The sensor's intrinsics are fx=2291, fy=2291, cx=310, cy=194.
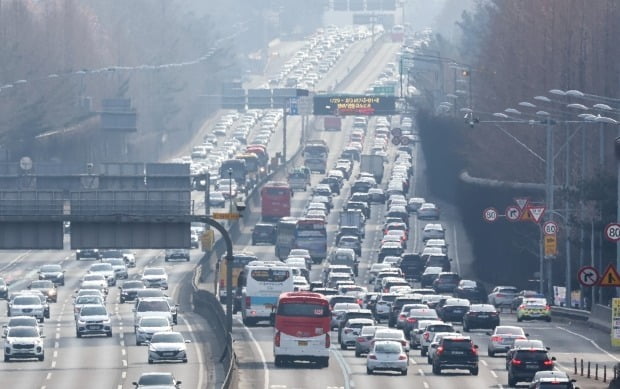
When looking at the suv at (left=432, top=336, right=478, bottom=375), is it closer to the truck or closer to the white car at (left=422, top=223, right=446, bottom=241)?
the white car at (left=422, top=223, right=446, bottom=241)

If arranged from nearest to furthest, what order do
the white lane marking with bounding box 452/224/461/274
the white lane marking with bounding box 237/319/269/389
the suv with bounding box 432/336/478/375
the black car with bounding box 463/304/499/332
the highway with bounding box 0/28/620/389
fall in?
the white lane marking with bounding box 237/319/269/389 → the highway with bounding box 0/28/620/389 → the suv with bounding box 432/336/478/375 → the black car with bounding box 463/304/499/332 → the white lane marking with bounding box 452/224/461/274

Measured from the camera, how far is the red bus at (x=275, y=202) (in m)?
159

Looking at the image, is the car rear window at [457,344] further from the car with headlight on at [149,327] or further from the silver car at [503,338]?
the car with headlight on at [149,327]

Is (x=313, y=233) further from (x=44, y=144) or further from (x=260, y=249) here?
(x=44, y=144)

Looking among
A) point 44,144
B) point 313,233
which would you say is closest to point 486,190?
point 313,233

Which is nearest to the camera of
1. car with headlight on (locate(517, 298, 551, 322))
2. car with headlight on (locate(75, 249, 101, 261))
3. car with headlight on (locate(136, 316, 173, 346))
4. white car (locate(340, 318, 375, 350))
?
white car (locate(340, 318, 375, 350))

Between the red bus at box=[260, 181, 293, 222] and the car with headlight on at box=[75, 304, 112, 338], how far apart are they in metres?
63.9

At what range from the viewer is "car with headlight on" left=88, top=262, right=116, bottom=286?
128 meters

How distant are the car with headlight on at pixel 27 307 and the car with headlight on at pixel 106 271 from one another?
22.6 metres

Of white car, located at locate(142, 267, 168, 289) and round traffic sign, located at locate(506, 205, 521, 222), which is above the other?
round traffic sign, located at locate(506, 205, 521, 222)

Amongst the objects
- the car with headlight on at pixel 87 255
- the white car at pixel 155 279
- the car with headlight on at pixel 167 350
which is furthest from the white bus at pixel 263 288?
the car with headlight on at pixel 87 255

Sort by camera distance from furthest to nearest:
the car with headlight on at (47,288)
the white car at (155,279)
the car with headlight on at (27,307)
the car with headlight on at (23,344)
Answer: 1. the white car at (155,279)
2. the car with headlight on at (47,288)
3. the car with headlight on at (27,307)
4. the car with headlight on at (23,344)

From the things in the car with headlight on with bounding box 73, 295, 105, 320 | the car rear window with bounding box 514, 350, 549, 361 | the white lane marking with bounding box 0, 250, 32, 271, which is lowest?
the white lane marking with bounding box 0, 250, 32, 271

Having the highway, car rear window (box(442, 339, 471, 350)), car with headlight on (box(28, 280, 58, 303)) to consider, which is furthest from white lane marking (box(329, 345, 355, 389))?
car with headlight on (box(28, 280, 58, 303))
